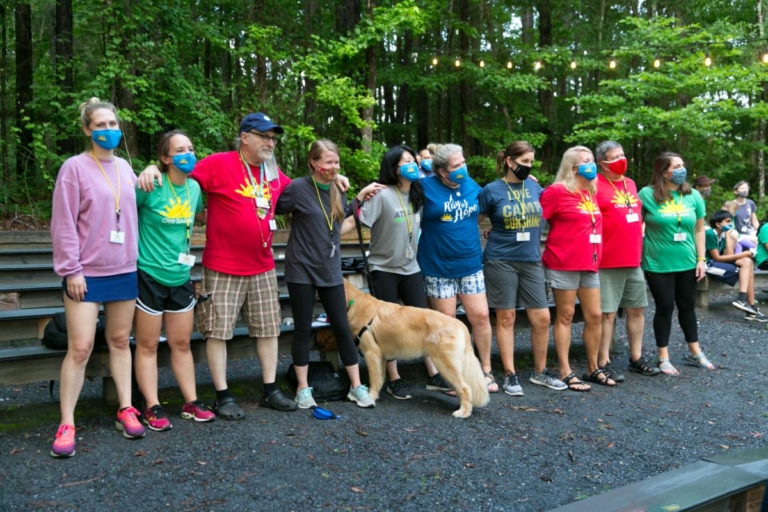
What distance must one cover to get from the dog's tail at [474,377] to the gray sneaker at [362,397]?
2.30 feet

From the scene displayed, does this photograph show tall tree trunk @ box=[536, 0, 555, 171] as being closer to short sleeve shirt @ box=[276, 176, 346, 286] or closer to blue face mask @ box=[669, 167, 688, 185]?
blue face mask @ box=[669, 167, 688, 185]

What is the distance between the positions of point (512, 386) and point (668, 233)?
7.16 feet

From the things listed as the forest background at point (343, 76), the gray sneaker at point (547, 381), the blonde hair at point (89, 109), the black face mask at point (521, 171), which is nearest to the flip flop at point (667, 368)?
the gray sneaker at point (547, 381)

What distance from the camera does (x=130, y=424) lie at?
388 centimetres

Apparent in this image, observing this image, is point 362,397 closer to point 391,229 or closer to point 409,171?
point 391,229

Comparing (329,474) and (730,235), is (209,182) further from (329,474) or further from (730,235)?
(730,235)

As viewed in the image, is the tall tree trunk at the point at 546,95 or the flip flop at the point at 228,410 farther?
the tall tree trunk at the point at 546,95

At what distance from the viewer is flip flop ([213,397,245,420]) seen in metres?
4.27

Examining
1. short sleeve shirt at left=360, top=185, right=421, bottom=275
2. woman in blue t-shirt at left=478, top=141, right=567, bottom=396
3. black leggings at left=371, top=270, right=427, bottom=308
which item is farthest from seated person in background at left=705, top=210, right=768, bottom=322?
short sleeve shirt at left=360, top=185, right=421, bottom=275

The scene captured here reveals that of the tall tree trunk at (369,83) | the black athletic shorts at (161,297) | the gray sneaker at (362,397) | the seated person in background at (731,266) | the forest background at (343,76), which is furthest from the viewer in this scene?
the tall tree trunk at (369,83)

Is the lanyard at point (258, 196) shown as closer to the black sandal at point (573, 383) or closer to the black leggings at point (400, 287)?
the black leggings at point (400, 287)

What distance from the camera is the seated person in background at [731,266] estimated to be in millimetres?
9117

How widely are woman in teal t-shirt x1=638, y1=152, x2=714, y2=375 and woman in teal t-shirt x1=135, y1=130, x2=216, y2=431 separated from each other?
415 cm

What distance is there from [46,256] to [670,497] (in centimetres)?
775
